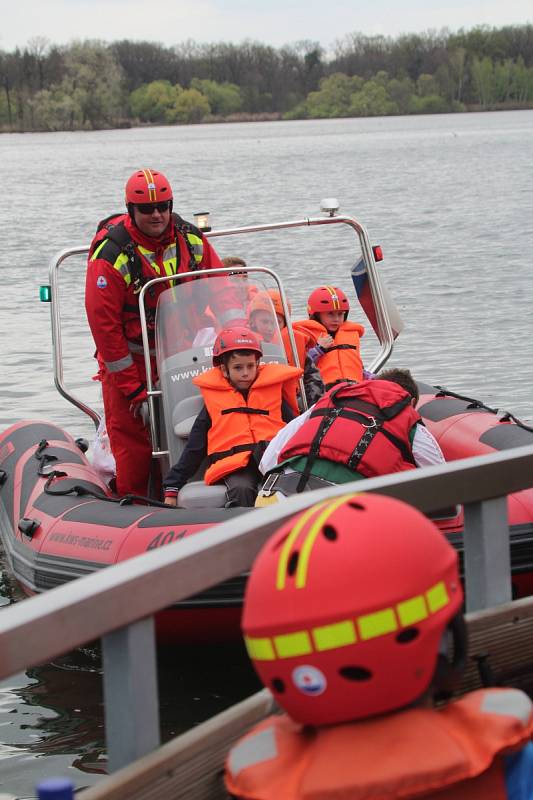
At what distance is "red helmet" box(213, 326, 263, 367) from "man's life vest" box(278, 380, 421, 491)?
662mm

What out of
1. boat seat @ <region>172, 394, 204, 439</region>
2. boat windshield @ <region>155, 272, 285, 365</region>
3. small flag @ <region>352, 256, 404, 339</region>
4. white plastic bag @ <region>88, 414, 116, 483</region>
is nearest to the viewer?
boat seat @ <region>172, 394, 204, 439</region>

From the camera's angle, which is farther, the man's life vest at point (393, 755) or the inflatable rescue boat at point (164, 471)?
the inflatable rescue boat at point (164, 471)

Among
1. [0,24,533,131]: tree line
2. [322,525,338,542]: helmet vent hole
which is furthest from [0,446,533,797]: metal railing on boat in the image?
[0,24,533,131]: tree line

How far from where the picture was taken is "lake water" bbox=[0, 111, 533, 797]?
5.42m

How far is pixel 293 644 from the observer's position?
1770 millimetres

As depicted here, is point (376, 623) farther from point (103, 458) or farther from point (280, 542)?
point (103, 458)

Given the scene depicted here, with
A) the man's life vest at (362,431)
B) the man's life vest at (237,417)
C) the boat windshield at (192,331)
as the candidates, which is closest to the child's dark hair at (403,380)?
the man's life vest at (362,431)

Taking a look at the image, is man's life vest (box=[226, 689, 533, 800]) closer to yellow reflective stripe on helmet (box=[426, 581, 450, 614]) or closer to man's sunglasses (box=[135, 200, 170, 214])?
yellow reflective stripe on helmet (box=[426, 581, 450, 614])

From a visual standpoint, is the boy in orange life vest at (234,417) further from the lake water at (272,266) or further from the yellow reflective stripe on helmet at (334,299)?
the yellow reflective stripe on helmet at (334,299)

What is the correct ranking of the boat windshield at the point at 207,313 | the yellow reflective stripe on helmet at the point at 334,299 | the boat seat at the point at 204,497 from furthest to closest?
the yellow reflective stripe on helmet at the point at 334,299, the boat windshield at the point at 207,313, the boat seat at the point at 204,497

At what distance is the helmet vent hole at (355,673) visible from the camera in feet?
5.80

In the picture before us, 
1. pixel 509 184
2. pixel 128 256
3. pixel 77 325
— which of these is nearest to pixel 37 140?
pixel 509 184

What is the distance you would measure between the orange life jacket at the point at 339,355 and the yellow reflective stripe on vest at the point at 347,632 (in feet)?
18.1

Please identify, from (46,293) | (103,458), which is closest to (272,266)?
(103,458)
